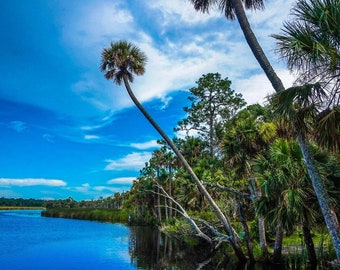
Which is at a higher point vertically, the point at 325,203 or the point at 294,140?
the point at 294,140

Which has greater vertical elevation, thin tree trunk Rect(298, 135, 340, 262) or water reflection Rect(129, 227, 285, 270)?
thin tree trunk Rect(298, 135, 340, 262)

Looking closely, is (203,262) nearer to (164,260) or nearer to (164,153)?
(164,260)

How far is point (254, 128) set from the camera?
1883cm

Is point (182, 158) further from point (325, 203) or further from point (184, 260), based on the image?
point (325, 203)

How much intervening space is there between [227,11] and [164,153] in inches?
1790

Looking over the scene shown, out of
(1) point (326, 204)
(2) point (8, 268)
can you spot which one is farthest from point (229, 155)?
(2) point (8, 268)

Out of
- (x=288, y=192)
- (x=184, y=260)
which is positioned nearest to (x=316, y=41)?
(x=288, y=192)

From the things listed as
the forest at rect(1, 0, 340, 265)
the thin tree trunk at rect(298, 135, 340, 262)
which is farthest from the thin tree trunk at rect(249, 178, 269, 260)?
the thin tree trunk at rect(298, 135, 340, 262)

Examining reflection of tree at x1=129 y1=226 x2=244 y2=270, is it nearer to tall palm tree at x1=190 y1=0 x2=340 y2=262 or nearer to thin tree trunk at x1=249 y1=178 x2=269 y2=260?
thin tree trunk at x1=249 y1=178 x2=269 y2=260

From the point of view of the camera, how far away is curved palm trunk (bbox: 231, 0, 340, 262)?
371 inches

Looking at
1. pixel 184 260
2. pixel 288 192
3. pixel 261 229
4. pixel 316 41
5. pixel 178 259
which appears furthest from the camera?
pixel 178 259

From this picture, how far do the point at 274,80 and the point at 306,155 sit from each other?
2.47 metres

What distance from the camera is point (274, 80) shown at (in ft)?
33.8

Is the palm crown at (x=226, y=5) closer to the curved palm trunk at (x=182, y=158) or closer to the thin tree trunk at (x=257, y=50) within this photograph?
the thin tree trunk at (x=257, y=50)
